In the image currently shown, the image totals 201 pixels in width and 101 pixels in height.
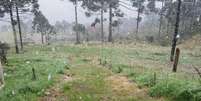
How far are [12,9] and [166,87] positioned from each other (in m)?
30.5

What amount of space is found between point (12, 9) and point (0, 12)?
2.43 m

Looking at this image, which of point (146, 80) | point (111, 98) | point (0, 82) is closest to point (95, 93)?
point (111, 98)

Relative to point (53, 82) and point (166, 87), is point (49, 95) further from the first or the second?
point (166, 87)

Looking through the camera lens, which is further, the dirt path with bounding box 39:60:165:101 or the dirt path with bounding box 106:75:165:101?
the dirt path with bounding box 106:75:165:101

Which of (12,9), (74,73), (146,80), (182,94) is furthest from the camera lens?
(12,9)

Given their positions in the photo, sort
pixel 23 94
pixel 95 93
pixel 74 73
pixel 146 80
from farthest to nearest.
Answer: pixel 74 73
pixel 146 80
pixel 95 93
pixel 23 94

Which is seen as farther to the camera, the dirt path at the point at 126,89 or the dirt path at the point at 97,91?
the dirt path at the point at 126,89

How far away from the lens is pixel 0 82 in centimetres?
1302

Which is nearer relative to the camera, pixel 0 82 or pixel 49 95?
pixel 49 95

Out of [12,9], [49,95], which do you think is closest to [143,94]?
[49,95]

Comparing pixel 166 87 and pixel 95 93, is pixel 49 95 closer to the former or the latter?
pixel 95 93

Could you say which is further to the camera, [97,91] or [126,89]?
[126,89]

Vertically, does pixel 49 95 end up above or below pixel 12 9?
below

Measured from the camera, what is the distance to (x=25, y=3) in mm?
39094
